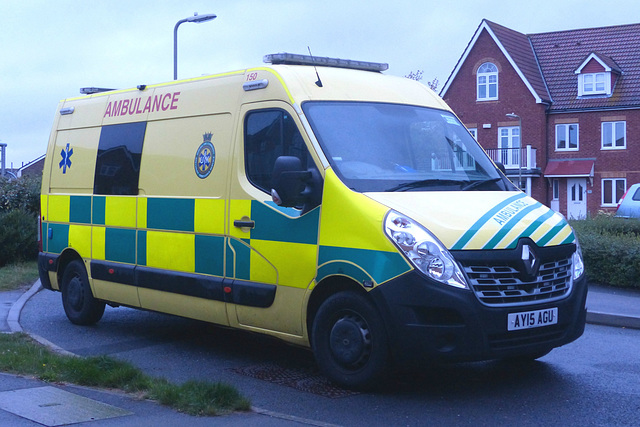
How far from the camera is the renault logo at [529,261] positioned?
6.15m

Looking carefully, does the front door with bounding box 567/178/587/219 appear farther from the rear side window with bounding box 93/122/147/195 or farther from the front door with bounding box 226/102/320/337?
the front door with bounding box 226/102/320/337

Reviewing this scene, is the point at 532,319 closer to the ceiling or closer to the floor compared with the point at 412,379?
closer to the ceiling

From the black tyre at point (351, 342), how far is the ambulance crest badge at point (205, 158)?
1.97 m

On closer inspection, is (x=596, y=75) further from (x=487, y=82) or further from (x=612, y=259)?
(x=612, y=259)

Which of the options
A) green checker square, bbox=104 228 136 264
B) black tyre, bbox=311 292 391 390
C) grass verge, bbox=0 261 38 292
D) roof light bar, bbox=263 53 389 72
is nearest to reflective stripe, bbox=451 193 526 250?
black tyre, bbox=311 292 391 390

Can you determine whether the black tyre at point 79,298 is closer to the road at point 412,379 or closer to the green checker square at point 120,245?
the road at point 412,379

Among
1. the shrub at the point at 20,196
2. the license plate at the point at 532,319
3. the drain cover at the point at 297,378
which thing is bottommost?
the drain cover at the point at 297,378

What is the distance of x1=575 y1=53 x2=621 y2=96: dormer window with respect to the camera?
45500 millimetres

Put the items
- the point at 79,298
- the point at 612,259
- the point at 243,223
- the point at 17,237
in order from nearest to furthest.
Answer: the point at 243,223 → the point at 79,298 → the point at 612,259 → the point at 17,237

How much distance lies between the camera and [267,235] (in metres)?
7.12

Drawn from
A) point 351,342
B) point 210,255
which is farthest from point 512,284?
point 210,255

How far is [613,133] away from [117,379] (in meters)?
43.2

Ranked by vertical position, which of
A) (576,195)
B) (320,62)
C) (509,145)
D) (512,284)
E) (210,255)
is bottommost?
(512,284)

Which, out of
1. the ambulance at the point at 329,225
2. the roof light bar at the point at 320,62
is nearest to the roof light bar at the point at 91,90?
the ambulance at the point at 329,225
